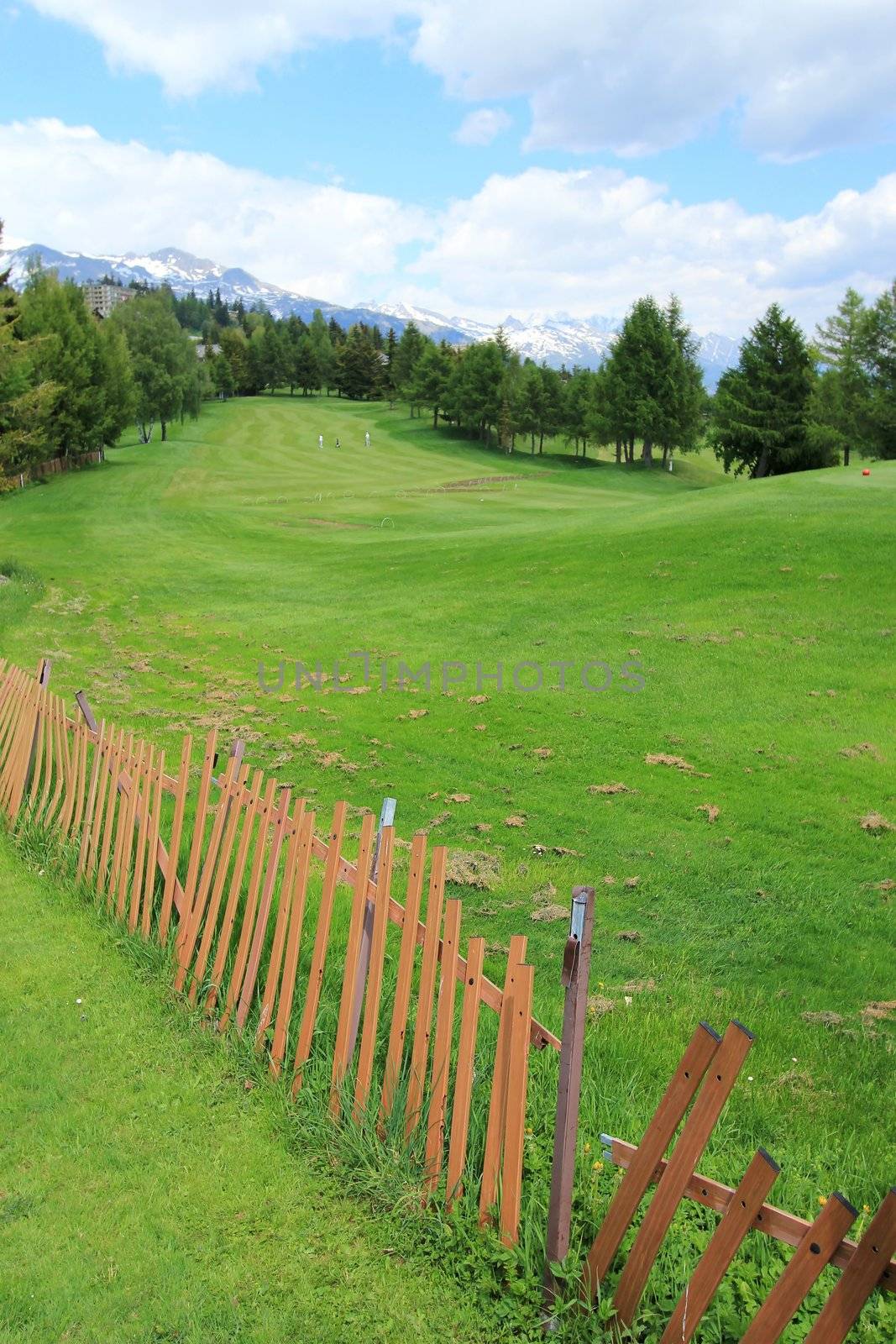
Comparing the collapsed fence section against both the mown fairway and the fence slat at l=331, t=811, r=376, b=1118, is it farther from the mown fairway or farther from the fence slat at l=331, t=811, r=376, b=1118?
the mown fairway

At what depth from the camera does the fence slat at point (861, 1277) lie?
2527mm

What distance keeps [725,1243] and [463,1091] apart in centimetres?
141

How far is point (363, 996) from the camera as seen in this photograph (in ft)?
16.8

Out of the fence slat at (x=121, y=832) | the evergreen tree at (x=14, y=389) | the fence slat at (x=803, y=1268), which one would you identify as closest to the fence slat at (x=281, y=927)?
the fence slat at (x=121, y=832)

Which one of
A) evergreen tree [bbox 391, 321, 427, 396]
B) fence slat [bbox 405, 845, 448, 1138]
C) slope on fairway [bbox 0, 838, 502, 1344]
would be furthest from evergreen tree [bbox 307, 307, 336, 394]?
fence slat [bbox 405, 845, 448, 1138]

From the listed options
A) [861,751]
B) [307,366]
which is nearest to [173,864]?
[861,751]

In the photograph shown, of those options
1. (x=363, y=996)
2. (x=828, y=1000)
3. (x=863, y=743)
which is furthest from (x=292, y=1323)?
(x=863, y=743)

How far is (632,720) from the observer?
12789 mm

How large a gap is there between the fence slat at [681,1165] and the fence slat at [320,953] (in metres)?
2.09

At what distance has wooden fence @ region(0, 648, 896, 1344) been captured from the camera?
2.94m

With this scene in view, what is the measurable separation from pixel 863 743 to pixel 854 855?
3107 millimetres

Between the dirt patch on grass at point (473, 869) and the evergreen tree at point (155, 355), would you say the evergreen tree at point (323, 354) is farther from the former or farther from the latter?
the dirt patch on grass at point (473, 869)

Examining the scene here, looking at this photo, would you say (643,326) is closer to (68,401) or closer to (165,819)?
(68,401)

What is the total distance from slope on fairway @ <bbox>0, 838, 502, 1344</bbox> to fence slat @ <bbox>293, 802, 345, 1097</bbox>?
27 centimetres
